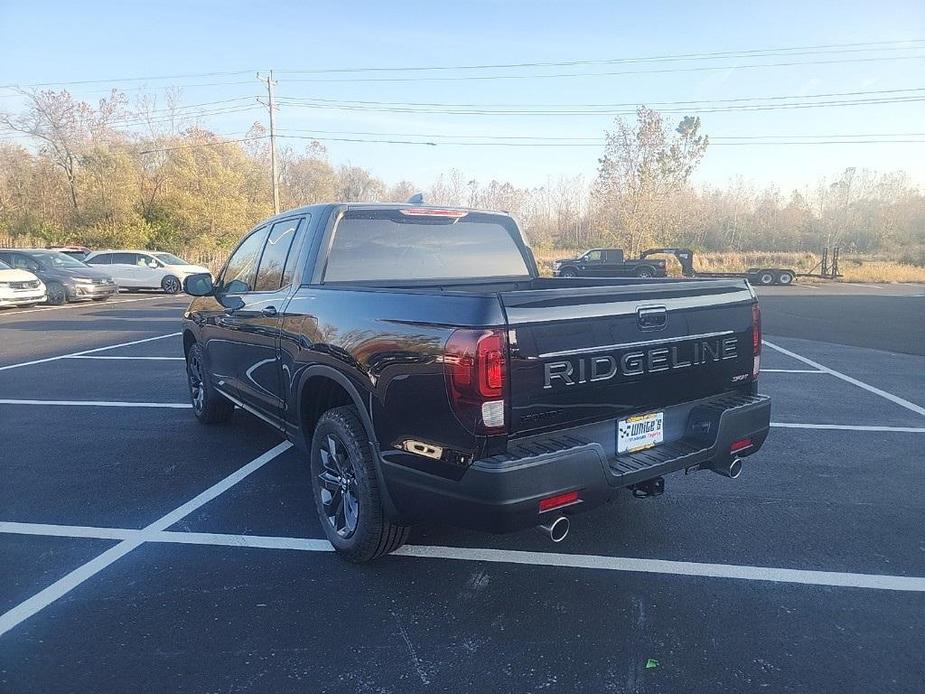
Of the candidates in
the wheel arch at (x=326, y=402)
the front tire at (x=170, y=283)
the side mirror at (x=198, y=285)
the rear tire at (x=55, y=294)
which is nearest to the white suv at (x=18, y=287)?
the rear tire at (x=55, y=294)

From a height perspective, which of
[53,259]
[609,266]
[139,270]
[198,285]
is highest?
[53,259]

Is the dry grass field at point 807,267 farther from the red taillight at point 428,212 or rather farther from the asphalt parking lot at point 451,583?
the asphalt parking lot at point 451,583

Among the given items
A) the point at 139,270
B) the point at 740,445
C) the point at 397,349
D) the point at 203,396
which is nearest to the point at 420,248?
the point at 397,349

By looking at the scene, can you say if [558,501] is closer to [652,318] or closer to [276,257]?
[652,318]

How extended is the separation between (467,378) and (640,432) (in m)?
1.06

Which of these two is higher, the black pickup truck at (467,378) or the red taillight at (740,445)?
Answer: the black pickup truck at (467,378)

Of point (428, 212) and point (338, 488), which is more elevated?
point (428, 212)

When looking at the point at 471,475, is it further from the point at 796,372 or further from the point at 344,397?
the point at 796,372

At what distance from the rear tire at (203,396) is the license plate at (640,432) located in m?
3.86

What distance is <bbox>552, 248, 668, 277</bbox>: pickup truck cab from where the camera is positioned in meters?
27.3

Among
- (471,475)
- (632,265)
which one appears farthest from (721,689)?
(632,265)

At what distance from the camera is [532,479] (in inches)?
104

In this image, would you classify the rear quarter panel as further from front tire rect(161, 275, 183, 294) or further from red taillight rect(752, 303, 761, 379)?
front tire rect(161, 275, 183, 294)

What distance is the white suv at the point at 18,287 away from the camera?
55.3ft
